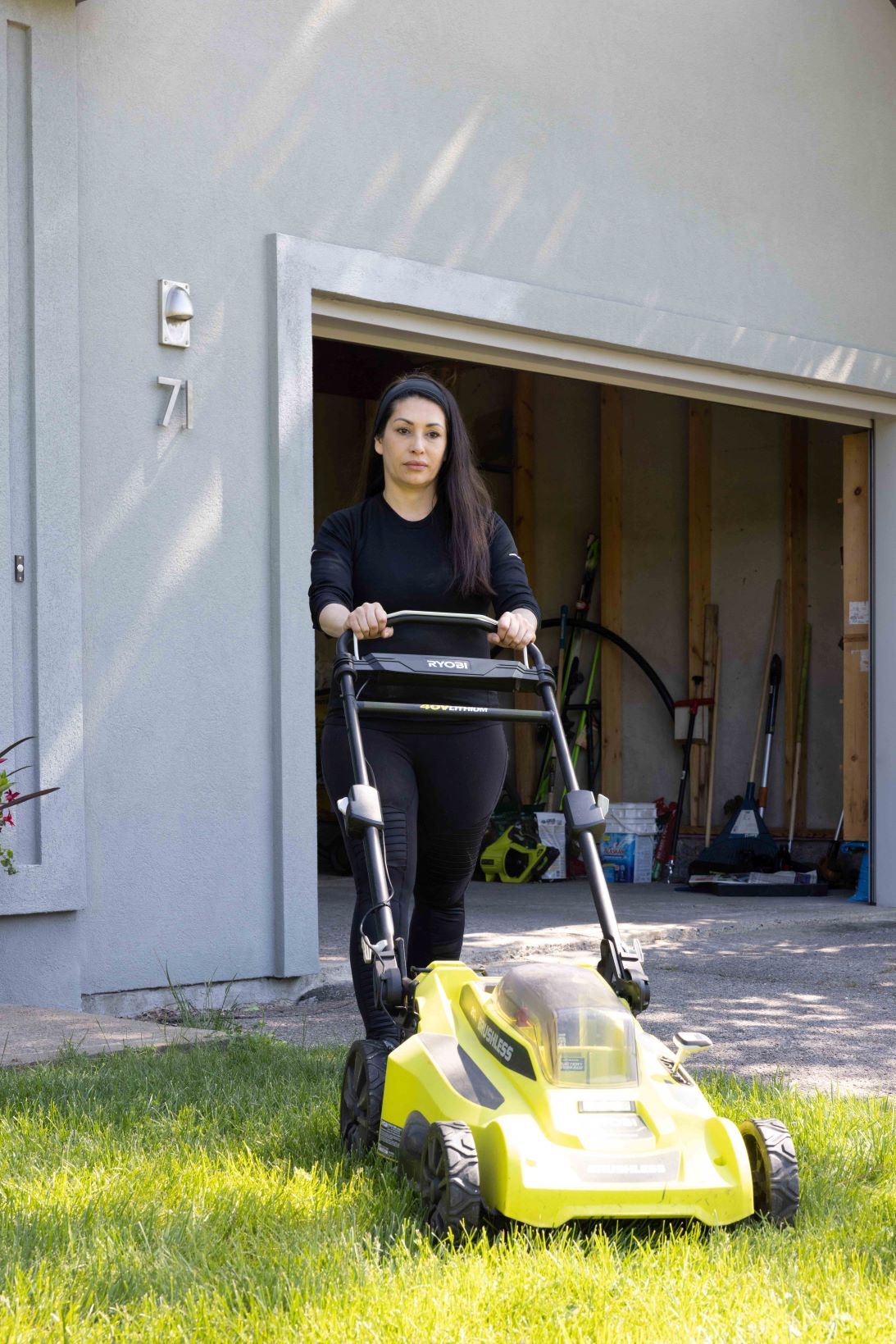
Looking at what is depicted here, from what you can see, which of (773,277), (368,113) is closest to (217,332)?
(368,113)

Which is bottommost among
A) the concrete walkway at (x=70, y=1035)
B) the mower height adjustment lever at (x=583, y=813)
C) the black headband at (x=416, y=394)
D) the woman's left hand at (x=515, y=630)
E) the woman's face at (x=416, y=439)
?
the concrete walkway at (x=70, y=1035)

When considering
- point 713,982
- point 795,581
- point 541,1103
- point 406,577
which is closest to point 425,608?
point 406,577

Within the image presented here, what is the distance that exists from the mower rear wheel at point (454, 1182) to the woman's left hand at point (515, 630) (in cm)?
114

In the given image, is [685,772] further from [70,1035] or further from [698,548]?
[70,1035]

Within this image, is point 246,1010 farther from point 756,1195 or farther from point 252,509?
point 756,1195

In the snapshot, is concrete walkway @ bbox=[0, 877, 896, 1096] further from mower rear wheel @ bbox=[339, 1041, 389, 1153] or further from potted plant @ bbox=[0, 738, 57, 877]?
mower rear wheel @ bbox=[339, 1041, 389, 1153]

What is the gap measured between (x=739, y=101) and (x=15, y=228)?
383cm

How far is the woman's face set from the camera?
11.3ft

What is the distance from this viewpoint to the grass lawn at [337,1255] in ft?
6.89

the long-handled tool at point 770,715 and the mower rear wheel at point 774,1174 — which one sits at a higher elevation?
the long-handled tool at point 770,715

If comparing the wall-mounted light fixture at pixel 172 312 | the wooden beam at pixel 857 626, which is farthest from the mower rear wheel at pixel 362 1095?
the wooden beam at pixel 857 626

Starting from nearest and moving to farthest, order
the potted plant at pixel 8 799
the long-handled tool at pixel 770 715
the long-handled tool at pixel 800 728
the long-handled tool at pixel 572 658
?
the potted plant at pixel 8 799 < the long-handled tool at pixel 800 728 < the long-handled tool at pixel 770 715 < the long-handled tool at pixel 572 658

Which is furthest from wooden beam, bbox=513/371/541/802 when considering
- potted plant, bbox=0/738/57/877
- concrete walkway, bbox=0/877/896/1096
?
potted plant, bbox=0/738/57/877

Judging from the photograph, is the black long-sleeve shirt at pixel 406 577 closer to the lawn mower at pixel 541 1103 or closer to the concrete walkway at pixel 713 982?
the lawn mower at pixel 541 1103
